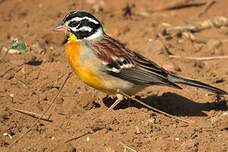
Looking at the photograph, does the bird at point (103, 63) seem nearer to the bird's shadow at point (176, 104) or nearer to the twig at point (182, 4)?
the bird's shadow at point (176, 104)

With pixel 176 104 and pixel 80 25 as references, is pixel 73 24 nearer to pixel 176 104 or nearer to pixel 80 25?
pixel 80 25

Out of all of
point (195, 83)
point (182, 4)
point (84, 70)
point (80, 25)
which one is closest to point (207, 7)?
point (182, 4)

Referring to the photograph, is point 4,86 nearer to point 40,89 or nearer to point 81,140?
point 40,89

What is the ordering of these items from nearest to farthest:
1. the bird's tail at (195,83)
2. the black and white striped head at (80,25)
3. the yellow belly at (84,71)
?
1. the yellow belly at (84,71)
2. the black and white striped head at (80,25)
3. the bird's tail at (195,83)

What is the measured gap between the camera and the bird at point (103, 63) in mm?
6480

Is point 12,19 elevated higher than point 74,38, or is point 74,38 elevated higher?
point 74,38

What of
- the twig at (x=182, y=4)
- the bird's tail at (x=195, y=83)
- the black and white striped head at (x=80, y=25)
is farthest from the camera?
the twig at (x=182, y=4)

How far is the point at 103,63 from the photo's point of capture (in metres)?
6.54

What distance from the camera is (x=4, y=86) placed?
23.5 feet

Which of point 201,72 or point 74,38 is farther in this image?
point 201,72

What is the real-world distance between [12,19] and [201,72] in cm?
503

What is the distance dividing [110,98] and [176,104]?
4.09 ft

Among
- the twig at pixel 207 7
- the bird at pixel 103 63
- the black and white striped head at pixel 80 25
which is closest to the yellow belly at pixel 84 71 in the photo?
the bird at pixel 103 63

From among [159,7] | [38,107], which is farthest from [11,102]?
[159,7]
